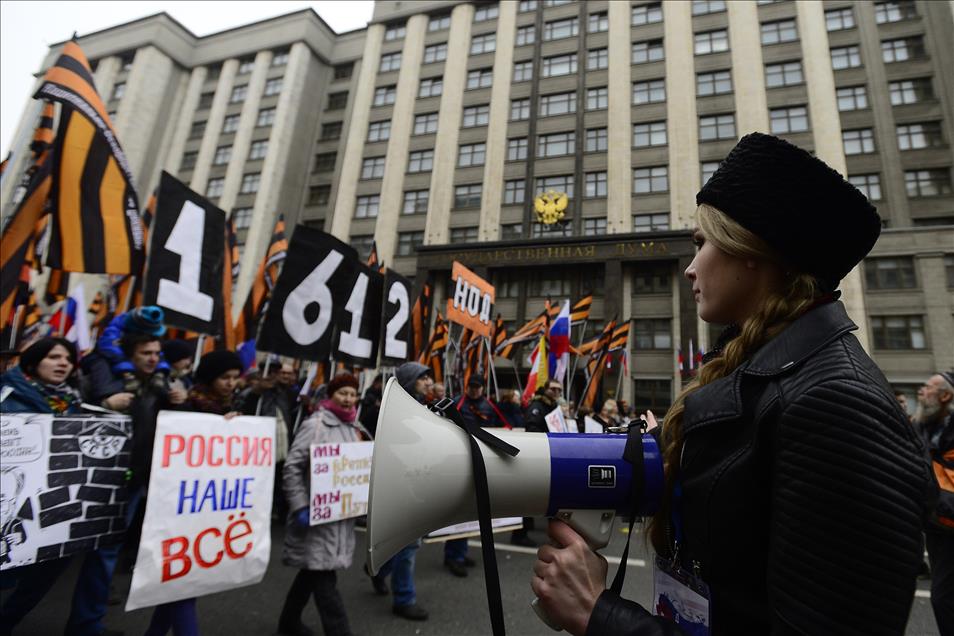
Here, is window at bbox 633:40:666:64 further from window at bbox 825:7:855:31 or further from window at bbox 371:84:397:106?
window at bbox 371:84:397:106

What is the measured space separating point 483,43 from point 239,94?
19.6m

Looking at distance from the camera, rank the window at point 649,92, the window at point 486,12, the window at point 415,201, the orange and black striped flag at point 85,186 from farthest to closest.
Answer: the window at point 486,12, the window at point 415,201, the window at point 649,92, the orange and black striped flag at point 85,186

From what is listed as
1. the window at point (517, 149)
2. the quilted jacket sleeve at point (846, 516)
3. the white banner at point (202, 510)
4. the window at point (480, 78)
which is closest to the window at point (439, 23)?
the window at point (480, 78)

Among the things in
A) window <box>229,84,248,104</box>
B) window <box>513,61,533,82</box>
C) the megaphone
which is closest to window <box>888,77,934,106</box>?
window <box>513,61,533,82</box>

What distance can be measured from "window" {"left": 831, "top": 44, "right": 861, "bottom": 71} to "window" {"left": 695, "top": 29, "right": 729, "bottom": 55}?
5.27m

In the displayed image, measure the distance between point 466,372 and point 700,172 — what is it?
20669mm

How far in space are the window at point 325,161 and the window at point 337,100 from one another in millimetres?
4138

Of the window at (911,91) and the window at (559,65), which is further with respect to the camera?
the window at (559,65)

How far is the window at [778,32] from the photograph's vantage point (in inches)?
1060

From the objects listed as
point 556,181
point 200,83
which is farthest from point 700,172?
point 200,83

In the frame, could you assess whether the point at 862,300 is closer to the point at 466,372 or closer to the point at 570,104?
the point at 570,104

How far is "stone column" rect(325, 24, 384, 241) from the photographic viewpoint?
32.2 metres

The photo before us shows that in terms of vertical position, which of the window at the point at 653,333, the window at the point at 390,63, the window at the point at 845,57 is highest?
the window at the point at 390,63

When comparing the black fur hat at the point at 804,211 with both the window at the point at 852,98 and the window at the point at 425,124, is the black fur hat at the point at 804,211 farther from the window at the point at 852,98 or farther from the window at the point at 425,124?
the window at the point at 425,124
